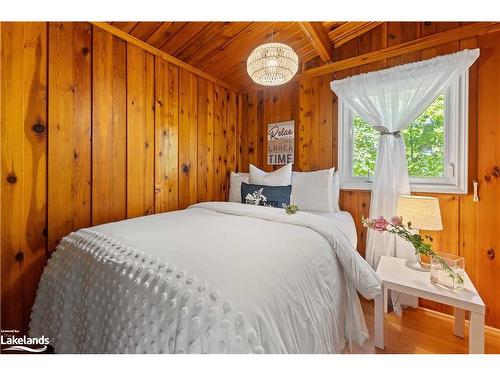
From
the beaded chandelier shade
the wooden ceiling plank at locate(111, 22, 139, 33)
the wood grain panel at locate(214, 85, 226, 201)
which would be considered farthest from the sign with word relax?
the wooden ceiling plank at locate(111, 22, 139, 33)

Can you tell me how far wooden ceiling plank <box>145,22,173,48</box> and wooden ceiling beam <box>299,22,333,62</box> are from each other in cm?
91

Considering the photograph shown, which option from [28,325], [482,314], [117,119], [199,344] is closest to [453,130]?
[482,314]

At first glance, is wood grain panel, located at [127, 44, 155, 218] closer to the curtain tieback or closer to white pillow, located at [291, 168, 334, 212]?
white pillow, located at [291, 168, 334, 212]

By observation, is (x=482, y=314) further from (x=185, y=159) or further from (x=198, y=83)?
(x=198, y=83)

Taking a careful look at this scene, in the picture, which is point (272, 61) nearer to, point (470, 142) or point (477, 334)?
point (470, 142)

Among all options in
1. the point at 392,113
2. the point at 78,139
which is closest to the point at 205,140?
the point at 78,139

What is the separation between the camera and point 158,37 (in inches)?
66.0

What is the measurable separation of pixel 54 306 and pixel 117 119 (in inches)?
47.5

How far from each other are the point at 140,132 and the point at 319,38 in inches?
60.6

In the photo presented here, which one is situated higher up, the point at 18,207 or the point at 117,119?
the point at 117,119

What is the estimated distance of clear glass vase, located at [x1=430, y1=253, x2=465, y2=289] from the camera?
103 cm

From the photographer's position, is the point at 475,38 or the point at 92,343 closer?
the point at 92,343

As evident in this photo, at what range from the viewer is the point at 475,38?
1412 mm
